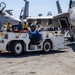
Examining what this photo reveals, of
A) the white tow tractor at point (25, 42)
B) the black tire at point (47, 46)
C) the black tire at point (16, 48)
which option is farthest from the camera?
the black tire at point (47, 46)

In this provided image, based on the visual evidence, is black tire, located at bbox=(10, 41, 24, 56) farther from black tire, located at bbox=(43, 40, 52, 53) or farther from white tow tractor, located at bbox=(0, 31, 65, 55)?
black tire, located at bbox=(43, 40, 52, 53)

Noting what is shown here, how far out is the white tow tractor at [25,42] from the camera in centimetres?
1295

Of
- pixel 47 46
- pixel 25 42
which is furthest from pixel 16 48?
pixel 47 46

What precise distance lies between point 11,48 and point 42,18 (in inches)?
622

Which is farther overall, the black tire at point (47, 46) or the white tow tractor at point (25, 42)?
the black tire at point (47, 46)

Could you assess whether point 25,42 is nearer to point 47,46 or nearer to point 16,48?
point 16,48

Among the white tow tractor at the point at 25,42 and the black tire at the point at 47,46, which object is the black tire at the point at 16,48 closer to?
the white tow tractor at the point at 25,42

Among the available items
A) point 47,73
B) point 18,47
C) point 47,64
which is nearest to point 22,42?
point 18,47

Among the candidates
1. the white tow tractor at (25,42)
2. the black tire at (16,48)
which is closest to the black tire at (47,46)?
the white tow tractor at (25,42)

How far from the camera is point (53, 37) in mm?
15352

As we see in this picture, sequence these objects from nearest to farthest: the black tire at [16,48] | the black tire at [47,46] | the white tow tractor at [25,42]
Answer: the white tow tractor at [25,42]
the black tire at [16,48]
the black tire at [47,46]

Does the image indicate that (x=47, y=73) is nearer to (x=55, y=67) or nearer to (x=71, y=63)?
(x=55, y=67)

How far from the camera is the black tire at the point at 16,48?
13.1 metres

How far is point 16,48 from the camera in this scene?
13.2m
